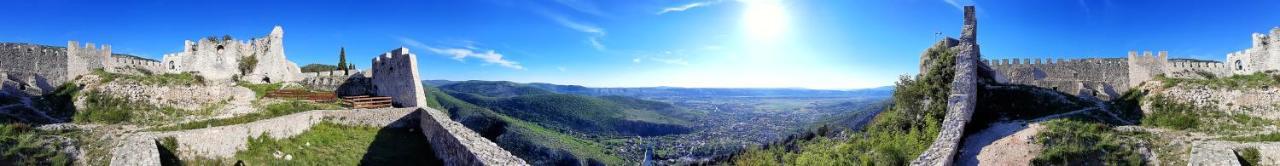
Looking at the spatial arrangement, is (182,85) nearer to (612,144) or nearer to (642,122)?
(612,144)

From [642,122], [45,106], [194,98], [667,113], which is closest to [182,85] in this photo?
[194,98]

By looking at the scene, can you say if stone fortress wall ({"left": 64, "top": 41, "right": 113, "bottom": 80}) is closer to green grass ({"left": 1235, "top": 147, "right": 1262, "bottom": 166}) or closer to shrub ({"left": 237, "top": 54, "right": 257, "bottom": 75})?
shrub ({"left": 237, "top": 54, "right": 257, "bottom": 75})

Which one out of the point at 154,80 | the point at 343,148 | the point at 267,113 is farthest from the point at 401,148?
the point at 154,80

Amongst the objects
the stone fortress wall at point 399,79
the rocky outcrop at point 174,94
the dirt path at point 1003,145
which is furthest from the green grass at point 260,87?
the dirt path at point 1003,145

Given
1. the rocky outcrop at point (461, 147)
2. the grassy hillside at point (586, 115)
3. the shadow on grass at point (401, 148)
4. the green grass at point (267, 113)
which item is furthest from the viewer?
the grassy hillside at point (586, 115)

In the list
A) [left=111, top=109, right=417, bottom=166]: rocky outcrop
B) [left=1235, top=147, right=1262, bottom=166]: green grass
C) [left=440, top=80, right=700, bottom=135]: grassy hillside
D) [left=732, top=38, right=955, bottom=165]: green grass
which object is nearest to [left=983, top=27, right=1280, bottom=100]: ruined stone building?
[left=732, top=38, right=955, bottom=165]: green grass

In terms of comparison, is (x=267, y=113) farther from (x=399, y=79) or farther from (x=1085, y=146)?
(x=1085, y=146)

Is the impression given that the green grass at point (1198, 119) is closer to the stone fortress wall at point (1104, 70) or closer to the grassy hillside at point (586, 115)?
the stone fortress wall at point (1104, 70)
